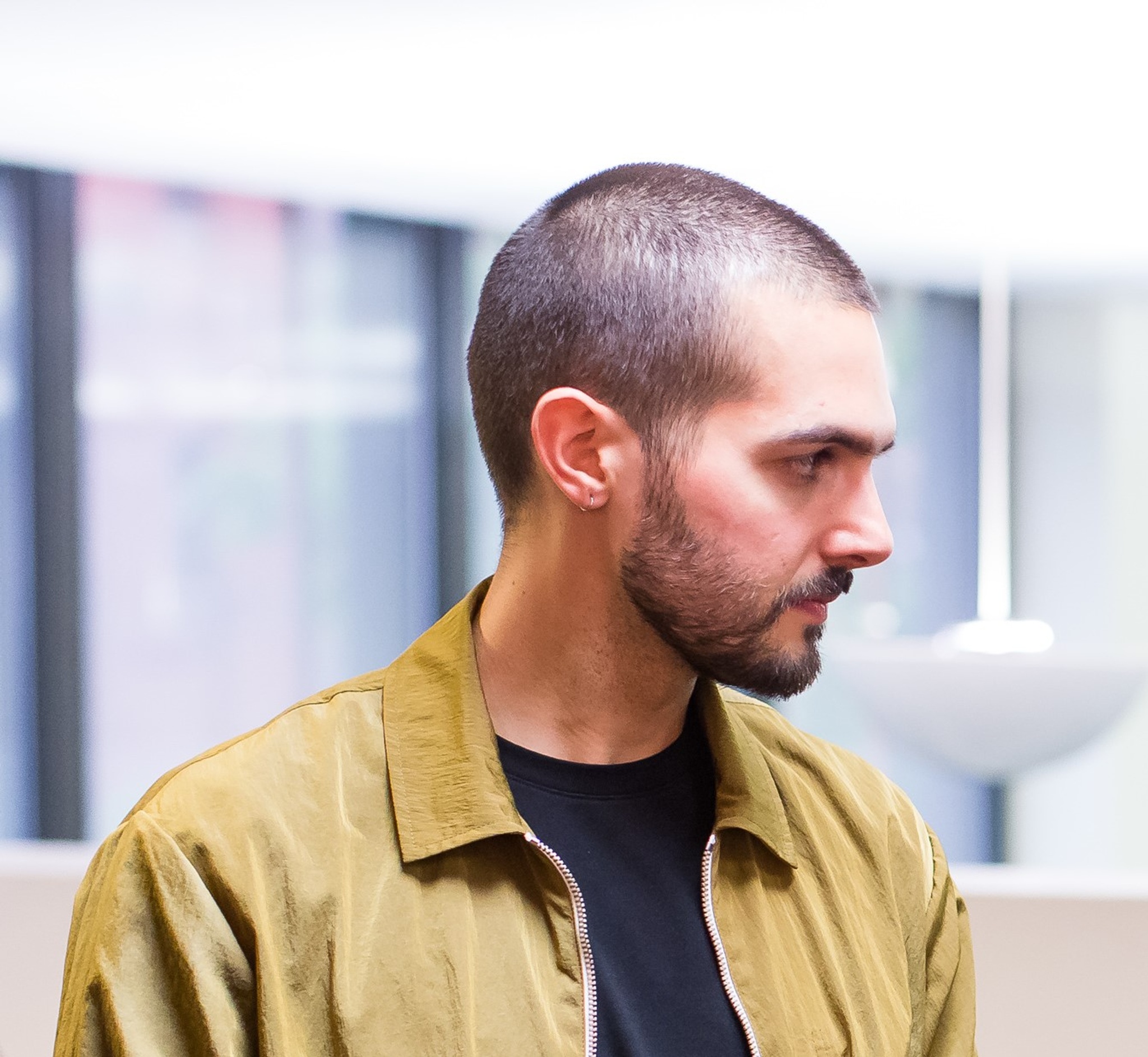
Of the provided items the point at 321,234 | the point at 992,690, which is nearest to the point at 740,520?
the point at 992,690

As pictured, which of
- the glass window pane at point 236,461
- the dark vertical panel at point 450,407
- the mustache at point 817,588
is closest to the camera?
the mustache at point 817,588

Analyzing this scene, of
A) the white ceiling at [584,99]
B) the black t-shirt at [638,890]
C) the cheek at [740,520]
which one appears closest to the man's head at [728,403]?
the cheek at [740,520]

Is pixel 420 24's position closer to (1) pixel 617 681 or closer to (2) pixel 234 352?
(2) pixel 234 352

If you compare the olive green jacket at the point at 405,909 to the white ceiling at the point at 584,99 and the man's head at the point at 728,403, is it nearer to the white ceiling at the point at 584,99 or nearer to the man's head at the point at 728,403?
the man's head at the point at 728,403

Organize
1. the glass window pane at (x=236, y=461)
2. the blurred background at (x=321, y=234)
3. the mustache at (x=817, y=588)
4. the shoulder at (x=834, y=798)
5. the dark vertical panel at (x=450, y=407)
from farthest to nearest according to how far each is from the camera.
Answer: the dark vertical panel at (x=450, y=407) < the glass window pane at (x=236, y=461) < the blurred background at (x=321, y=234) < the shoulder at (x=834, y=798) < the mustache at (x=817, y=588)

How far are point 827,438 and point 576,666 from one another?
9.7 inches

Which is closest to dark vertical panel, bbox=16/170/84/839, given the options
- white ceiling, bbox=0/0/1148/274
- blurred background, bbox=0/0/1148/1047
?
blurred background, bbox=0/0/1148/1047

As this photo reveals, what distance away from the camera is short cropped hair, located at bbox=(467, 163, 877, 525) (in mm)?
935

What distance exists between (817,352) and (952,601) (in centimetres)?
438

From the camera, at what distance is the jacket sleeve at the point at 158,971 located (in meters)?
0.84

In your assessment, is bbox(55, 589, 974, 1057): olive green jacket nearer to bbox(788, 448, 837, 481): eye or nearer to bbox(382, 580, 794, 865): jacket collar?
bbox(382, 580, 794, 865): jacket collar

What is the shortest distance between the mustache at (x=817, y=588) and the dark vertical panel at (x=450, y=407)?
10.6 ft

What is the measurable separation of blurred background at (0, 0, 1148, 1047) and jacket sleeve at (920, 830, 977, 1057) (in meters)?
2.07

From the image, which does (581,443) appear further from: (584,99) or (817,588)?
(584,99)
